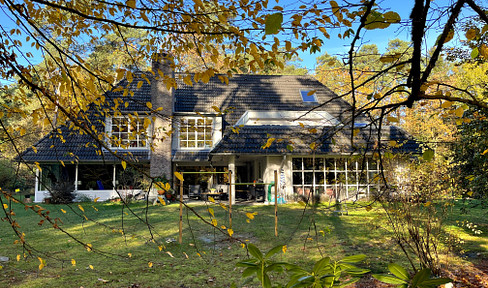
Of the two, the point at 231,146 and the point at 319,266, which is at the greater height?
the point at 231,146

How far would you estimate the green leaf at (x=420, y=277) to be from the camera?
1.26 meters

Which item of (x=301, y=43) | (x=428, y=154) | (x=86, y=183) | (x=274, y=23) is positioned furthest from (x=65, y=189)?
(x=274, y=23)

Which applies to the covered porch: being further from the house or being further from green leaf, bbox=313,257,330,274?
green leaf, bbox=313,257,330,274

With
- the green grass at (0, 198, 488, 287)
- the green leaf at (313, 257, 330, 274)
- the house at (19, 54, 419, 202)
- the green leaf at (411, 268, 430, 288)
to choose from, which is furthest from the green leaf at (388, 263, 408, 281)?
the house at (19, 54, 419, 202)

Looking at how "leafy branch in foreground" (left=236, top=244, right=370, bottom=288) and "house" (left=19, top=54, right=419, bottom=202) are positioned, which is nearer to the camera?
"leafy branch in foreground" (left=236, top=244, right=370, bottom=288)

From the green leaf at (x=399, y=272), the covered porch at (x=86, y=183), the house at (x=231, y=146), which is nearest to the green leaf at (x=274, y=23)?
the green leaf at (x=399, y=272)

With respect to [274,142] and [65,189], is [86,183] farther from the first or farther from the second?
[274,142]

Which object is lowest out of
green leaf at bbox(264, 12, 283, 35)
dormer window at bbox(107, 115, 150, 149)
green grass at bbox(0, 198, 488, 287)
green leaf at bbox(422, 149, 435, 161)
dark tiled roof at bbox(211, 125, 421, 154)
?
green grass at bbox(0, 198, 488, 287)

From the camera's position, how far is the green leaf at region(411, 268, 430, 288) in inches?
49.4

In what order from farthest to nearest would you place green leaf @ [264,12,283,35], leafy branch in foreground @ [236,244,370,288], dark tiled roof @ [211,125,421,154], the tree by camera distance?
dark tiled roof @ [211,125,421,154], the tree, green leaf @ [264,12,283,35], leafy branch in foreground @ [236,244,370,288]

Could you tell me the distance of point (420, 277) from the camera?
126 cm

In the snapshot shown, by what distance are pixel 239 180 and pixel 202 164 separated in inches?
101

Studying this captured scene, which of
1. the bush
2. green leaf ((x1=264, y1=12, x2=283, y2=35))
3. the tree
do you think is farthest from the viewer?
the bush

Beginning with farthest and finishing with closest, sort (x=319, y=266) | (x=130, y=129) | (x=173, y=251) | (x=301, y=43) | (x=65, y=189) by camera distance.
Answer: (x=65, y=189) < (x=173, y=251) < (x=130, y=129) < (x=301, y=43) < (x=319, y=266)
